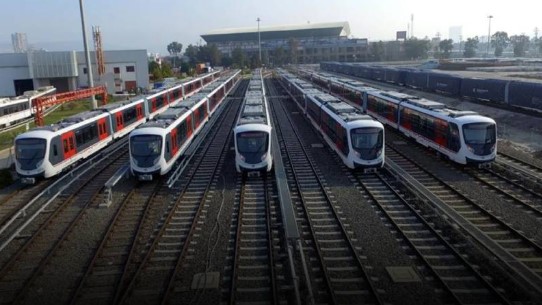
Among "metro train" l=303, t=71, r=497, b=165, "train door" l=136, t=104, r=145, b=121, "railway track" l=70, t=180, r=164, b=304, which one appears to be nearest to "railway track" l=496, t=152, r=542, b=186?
"metro train" l=303, t=71, r=497, b=165

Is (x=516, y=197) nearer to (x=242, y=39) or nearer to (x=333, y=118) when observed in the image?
(x=333, y=118)

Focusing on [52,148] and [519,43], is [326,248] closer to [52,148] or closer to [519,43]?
[52,148]

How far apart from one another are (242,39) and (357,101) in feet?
487

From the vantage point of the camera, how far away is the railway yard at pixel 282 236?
10141 mm

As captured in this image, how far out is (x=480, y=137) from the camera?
63.2 feet

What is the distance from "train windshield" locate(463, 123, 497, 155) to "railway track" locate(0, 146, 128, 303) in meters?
14.3

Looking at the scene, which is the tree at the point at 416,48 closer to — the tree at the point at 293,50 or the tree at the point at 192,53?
the tree at the point at 293,50

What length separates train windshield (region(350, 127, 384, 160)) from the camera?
63.3 feet

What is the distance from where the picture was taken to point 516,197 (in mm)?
16031

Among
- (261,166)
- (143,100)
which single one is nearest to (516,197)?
(261,166)

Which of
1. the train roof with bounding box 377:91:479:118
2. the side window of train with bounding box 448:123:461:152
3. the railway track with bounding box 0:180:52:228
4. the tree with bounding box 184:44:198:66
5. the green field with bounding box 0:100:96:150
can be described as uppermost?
the tree with bounding box 184:44:198:66

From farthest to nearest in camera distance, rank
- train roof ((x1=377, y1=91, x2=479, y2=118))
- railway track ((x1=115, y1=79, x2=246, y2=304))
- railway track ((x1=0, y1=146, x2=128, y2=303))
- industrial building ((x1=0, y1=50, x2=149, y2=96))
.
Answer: industrial building ((x1=0, y1=50, x2=149, y2=96)) < train roof ((x1=377, y1=91, x2=479, y2=118)) < railway track ((x1=0, y1=146, x2=128, y2=303)) < railway track ((x1=115, y1=79, x2=246, y2=304))

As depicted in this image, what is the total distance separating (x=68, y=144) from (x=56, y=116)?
2375 cm

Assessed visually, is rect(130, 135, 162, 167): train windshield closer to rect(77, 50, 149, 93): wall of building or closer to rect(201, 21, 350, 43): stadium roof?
rect(77, 50, 149, 93): wall of building
